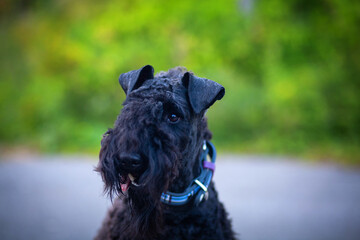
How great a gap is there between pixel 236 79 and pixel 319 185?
206 inches

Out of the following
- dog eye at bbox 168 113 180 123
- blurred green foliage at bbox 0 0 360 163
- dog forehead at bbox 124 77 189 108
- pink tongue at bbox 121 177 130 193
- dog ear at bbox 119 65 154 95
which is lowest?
pink tongue at bbox 121 177 130 193

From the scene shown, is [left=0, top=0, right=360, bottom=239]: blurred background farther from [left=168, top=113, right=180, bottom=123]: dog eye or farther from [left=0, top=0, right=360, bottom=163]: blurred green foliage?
[left=168, top=113, right=180, bottom=123]: dog eye

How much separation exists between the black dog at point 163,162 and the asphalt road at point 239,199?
211 centimetres

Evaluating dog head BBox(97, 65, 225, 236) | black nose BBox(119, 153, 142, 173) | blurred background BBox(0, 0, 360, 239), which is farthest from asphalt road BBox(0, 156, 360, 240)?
black nose BBox(119, 153, 142, 173)

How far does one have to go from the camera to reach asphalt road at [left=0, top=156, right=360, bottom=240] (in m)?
4.10

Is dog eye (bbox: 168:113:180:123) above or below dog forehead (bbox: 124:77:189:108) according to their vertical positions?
below

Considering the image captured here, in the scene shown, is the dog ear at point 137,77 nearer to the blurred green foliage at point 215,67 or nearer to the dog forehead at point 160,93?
the dog forehead at point 160,93

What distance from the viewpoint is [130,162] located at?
1756mm

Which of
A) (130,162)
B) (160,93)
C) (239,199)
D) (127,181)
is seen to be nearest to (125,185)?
(127,181)

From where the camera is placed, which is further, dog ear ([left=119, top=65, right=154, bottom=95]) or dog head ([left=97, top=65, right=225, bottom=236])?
dog ear ([left=119, top=65, right=154, bottom=95])

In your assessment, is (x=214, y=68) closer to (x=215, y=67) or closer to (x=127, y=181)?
(x=215, y=67)

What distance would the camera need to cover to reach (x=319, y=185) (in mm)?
6207

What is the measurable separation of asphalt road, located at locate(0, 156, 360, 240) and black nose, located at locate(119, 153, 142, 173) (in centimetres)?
247

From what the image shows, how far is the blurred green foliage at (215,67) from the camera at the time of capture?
31.3 ft
